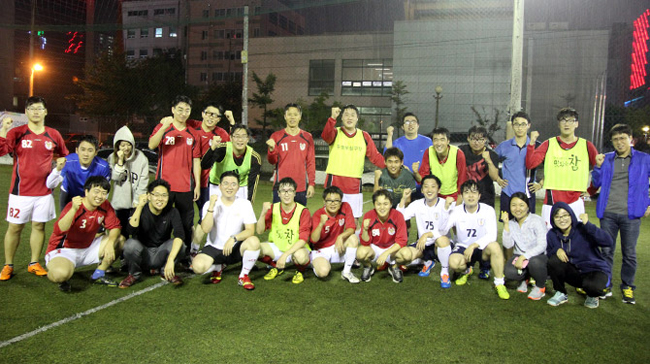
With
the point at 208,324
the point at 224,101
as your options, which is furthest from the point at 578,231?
the point at 224,101

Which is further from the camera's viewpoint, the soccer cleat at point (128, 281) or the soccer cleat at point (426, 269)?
the soccer cleat at point (426, 269)

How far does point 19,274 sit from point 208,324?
2500 mm

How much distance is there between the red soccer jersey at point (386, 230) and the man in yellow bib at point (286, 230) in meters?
0.67

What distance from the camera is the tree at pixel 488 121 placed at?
1894cm

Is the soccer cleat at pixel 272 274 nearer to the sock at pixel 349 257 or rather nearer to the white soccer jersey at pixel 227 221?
the white soccer jersey at pixel 227 221

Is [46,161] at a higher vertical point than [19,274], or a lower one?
higher

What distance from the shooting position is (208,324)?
345cm

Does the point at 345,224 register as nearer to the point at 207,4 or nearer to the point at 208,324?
the point at 208,324

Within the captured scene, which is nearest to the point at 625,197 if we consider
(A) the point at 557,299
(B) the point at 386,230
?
(A) the point at 557,299

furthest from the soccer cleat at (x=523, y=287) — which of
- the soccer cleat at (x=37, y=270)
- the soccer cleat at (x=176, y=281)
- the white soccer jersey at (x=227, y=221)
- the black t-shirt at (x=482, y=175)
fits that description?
the soccer cleat at (x=37, y=270)

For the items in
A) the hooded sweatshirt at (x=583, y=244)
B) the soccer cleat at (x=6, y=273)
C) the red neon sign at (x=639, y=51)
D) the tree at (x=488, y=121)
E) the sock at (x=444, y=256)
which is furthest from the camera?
the tree at (x=488, y=121)

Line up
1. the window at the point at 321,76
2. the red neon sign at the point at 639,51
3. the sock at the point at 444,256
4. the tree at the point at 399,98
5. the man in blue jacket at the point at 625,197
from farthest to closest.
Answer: the window at the point at 321,76, the tree at the point at 399,98, the red neon sign at the point at 639,51, the sock at the point at 444,256, the man in blue jacket at the point at 625,197

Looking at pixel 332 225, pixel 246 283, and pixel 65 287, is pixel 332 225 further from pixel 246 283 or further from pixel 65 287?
pixel 65 287

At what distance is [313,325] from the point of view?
3484 mm
